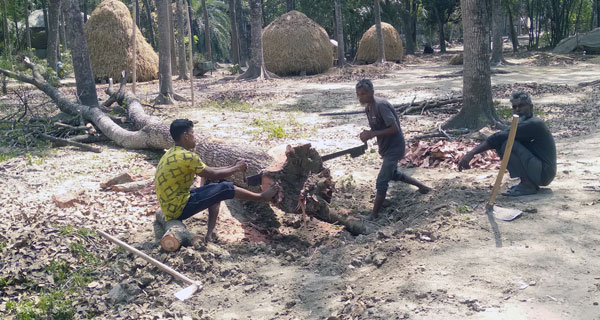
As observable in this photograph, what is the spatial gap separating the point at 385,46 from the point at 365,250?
74.7ft

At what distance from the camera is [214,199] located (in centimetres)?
481

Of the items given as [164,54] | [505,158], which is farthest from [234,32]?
[505,158]

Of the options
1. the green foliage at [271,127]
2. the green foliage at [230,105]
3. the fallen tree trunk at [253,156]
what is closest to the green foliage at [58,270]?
the fallen tree trunk at [253,156]

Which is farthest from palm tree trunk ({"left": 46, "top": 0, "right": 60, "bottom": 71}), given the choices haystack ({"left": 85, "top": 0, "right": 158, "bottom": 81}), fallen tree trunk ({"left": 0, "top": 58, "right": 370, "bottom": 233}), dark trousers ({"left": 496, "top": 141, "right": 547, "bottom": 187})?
dark trousers ({"left": 496, "top": 141, "right": 547, "bottom": 187})

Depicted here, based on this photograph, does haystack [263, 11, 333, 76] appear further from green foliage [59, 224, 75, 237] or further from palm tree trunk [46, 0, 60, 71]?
green foliage [59, 224, 75, 237]

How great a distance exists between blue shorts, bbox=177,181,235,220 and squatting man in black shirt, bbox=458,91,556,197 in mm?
2333

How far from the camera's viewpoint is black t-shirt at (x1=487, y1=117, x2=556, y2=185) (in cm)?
498

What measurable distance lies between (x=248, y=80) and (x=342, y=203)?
1421 centimetres

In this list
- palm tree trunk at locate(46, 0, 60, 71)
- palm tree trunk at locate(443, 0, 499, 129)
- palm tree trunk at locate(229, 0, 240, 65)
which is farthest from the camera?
palm tree trunk at locate(229, 0, 240, 65)

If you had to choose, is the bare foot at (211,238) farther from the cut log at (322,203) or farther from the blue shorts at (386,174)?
the blue shorts at (386,174)

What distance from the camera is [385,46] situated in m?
25.9

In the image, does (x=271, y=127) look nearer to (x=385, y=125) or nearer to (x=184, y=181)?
(x=385, y=125)

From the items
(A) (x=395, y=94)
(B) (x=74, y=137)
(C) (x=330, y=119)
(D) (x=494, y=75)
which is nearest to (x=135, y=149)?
(B) (x=74, y=137)

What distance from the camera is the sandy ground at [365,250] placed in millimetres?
3326
